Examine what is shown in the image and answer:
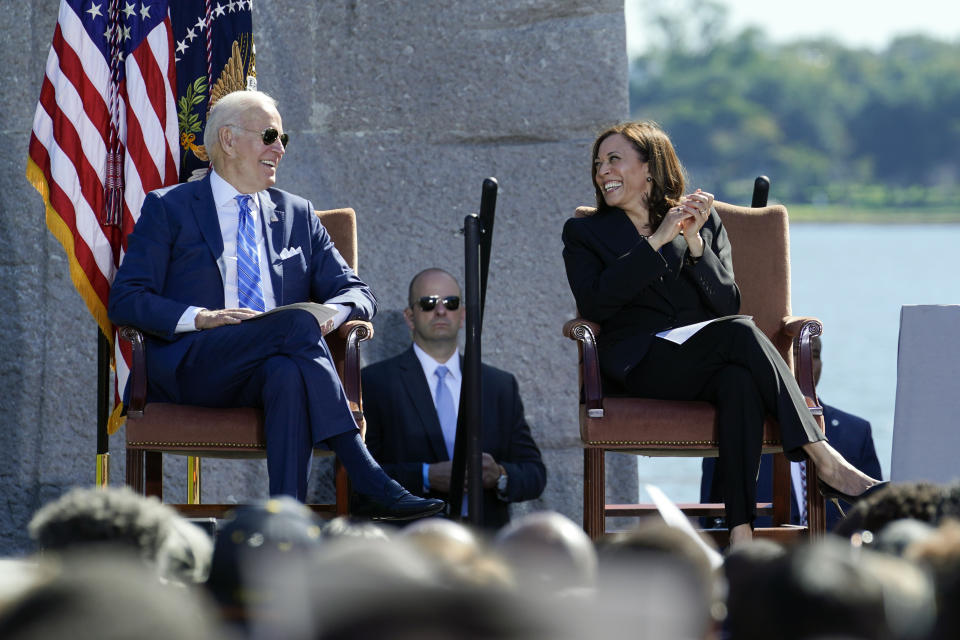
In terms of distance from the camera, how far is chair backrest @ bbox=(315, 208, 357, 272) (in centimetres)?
439

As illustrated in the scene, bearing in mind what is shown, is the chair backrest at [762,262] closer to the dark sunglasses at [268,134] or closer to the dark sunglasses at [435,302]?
the dark sunglasses at [435,302]

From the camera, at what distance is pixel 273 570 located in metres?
1.54

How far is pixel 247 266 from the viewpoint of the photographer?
398cm

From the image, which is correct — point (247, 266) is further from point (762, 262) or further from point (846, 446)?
point (846, 446)

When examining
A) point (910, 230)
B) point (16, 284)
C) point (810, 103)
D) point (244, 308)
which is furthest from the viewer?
point (810, 103)

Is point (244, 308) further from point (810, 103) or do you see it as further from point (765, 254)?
point (810, 103)

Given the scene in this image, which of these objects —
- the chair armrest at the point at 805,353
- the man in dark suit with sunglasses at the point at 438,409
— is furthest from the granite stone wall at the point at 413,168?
the chair armrest at the point at 805,353

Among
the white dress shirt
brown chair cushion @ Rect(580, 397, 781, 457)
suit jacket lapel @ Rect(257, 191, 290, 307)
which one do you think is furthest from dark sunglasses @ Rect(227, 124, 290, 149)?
brown chair cushion @ Rect(580, 397, 781, 457)

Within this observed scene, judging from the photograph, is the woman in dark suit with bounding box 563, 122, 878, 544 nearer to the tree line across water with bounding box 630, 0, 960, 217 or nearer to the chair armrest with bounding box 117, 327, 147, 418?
the chair armrest with bounding box 117, 327, 147, 418

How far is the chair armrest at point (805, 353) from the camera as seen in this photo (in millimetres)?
3930

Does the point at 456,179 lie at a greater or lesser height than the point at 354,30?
lesser

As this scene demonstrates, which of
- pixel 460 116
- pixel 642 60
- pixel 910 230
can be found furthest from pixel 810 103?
pixel 460 116

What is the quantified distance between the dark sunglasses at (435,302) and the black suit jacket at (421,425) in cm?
16

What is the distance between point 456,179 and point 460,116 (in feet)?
0.73
